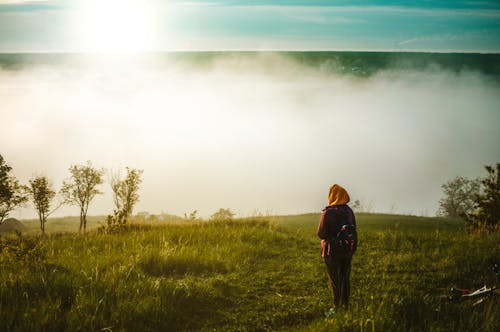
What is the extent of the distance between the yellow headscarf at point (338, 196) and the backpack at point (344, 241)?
1.67ft

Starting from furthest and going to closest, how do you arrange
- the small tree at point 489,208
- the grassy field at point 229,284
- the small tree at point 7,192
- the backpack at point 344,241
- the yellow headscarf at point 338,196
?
the small tree at point 7,192, the small tree at point 489,208, the yellow headscarf at point 338,196, the backpack at point 344,241, the grassy field at point 229,284

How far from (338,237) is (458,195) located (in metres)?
65.4

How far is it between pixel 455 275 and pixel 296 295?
4.99 m

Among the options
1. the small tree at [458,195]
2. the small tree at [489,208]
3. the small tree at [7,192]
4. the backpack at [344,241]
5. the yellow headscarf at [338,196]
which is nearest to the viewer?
the backpack at [344,241]

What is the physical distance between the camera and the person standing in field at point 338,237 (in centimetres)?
739

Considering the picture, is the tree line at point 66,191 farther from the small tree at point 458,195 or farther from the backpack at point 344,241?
the small tree at point 458,195

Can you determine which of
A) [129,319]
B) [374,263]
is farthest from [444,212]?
[129,319]

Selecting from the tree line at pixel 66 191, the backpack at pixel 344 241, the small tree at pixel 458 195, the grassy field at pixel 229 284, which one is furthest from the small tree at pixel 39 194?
the small tree at pixel 458 195

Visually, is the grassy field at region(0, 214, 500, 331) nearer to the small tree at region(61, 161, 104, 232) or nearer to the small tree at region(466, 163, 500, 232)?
the small tree at region(466, 163, 500, 232)

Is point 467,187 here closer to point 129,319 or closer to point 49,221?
point 129,319

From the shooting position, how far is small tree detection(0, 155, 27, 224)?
109 feet

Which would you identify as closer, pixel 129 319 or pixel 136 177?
pixel 129 319

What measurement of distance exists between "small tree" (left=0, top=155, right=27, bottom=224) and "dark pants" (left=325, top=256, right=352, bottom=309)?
108ft

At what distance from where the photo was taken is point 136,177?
19219 millimetres
